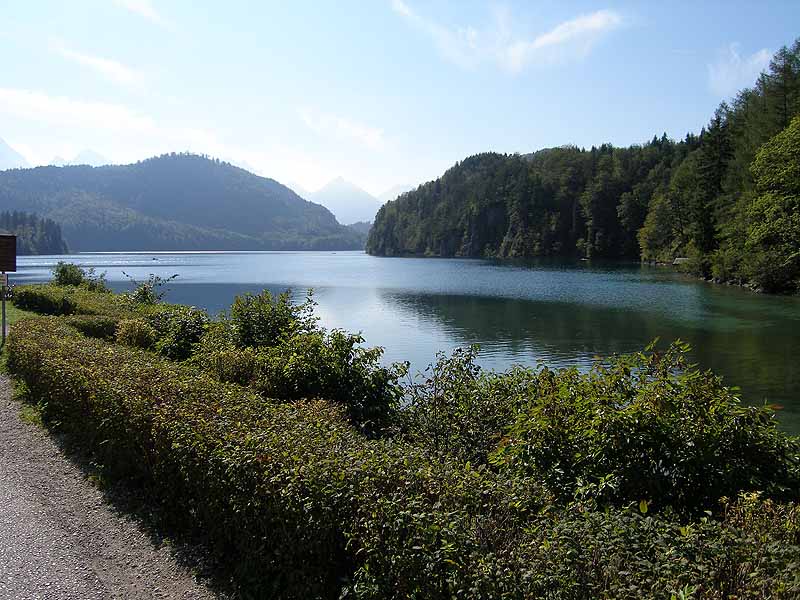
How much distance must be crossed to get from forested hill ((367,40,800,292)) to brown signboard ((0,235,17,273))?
48.6 metres

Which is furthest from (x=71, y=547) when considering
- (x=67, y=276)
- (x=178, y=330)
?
(x=67, y=276)

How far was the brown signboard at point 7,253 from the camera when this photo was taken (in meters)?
18.6

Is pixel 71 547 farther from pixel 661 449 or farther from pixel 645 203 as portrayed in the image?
pixel 645 203

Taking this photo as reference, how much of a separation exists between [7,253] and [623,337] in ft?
82.0

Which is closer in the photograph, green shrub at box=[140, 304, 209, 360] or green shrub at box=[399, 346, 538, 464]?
green shrub at box=[399, 346, 538, 464]

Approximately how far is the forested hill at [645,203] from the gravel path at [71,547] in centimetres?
5026

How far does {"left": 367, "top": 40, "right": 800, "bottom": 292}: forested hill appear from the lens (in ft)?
161

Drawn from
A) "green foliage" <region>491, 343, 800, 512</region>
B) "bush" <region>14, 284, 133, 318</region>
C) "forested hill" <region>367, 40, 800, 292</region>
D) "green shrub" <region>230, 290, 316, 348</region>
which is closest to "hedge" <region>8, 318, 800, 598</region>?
"green foliage" <region>491, 343, 800, 512</region>

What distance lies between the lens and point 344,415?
8.59m

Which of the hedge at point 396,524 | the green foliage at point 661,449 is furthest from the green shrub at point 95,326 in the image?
the green foliage at point 661,449

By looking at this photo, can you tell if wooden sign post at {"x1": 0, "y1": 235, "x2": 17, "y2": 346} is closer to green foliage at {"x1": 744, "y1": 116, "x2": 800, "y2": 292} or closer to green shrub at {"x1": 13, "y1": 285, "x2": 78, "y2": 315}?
green shrub at {"x1": 13, "y1": 285, "x2": 78, "y2": 315}

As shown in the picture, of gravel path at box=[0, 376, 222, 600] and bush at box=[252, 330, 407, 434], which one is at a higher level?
bush at box=[252, 330, 407, 434]

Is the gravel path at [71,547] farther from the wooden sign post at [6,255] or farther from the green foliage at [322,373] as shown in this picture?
the wooden sign post at [6,255]

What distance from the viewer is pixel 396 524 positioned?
13.0ft
